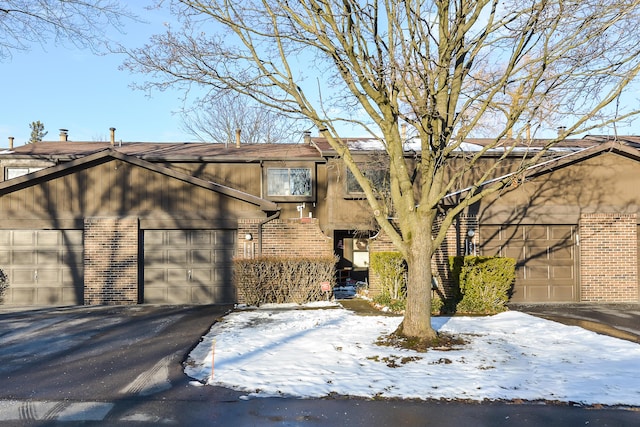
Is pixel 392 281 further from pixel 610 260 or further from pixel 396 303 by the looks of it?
pixel 610 260

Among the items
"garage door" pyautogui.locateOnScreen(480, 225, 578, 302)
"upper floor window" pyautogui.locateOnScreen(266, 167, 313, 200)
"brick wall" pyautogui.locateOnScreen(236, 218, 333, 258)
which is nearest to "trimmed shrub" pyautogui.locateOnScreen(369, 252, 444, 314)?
"brick wall" pyautogui.locateOnScreen(236, 218, 333, 258)

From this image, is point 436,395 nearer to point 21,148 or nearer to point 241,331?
point 241,331

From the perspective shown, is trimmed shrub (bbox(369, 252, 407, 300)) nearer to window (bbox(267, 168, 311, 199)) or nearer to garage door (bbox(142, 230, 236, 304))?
garage door (bbox(142, 230, 236, 304))

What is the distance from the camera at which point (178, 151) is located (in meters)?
19.1

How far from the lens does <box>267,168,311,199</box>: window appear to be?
17.7 m

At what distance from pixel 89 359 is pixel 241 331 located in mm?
2866

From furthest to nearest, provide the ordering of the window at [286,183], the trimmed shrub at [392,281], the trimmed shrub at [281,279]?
1. the window at [286,183]
2. the trimmed shrub at [281,279]
3. the trimmed shrub at [392,281]

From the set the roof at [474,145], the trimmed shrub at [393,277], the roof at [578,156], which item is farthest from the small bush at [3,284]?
the roof at [578,156]

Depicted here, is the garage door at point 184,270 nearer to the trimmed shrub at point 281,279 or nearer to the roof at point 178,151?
the trimmed shrub at point 281,279

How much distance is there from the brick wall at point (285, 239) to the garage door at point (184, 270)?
88 centimetres

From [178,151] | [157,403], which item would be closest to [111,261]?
[178,151]

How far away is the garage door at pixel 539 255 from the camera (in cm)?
1491

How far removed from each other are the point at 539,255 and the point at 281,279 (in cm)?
768

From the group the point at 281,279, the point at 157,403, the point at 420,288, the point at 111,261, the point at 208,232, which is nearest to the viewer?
the point at 157,403
